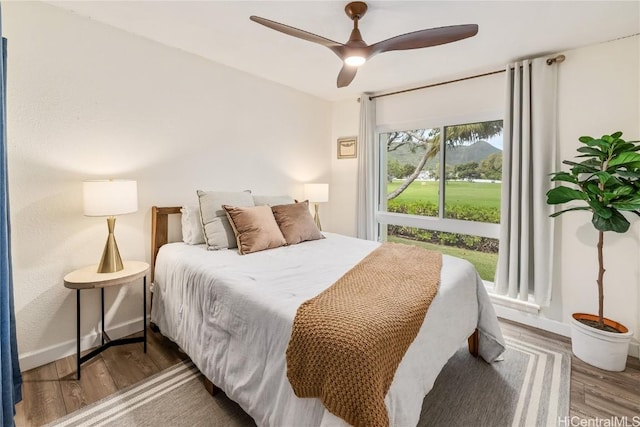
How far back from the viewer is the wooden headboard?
2.48 meters

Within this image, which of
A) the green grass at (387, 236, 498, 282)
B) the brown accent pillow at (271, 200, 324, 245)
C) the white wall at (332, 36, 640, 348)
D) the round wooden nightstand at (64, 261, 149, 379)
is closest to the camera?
the round wooden nightstand at (64, 261, 149, 379)

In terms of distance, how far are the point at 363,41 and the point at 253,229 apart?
5.17ft

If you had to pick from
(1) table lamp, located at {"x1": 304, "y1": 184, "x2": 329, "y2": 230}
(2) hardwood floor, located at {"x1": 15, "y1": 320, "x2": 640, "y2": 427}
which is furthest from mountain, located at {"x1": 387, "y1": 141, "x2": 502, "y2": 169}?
(2) hardwood floor, located at {"x1": 15, "y1": 320, "x2": 640, "y2": 427}

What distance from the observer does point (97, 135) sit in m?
2.22

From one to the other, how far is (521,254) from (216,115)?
3.16m

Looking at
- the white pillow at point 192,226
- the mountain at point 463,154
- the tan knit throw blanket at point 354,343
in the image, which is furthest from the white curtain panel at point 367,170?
the tan knit throw blanket at point 354,343

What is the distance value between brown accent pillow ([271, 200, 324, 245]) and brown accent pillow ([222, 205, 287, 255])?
0.34 ft

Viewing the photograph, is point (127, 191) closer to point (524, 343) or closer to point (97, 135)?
point (97, 135)

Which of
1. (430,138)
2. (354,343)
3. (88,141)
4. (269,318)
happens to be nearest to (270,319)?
(269,318)

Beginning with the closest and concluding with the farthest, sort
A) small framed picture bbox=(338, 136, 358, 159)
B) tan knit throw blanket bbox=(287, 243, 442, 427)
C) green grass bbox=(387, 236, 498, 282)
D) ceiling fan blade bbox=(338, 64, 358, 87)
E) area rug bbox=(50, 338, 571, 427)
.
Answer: tan knit throw blanket bbox=(287, 243, 442, 427) < area rug bbox=(50, 338, 571, 427) < ceiling fan blade bbox=(338, 64, 358, 87) < green grass bbox=(387, 236, 498, 282) < small framed picture bbox=(338, 136, 358, 159)

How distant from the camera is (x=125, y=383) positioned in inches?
73.4

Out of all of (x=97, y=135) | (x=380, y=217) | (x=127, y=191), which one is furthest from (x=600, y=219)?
(x=97, y=135)

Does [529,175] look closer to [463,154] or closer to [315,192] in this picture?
[463,154]

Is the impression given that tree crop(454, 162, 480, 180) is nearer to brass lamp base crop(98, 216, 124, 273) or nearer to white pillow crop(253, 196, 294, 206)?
white pillow crop(253, 196, 294, 206)
